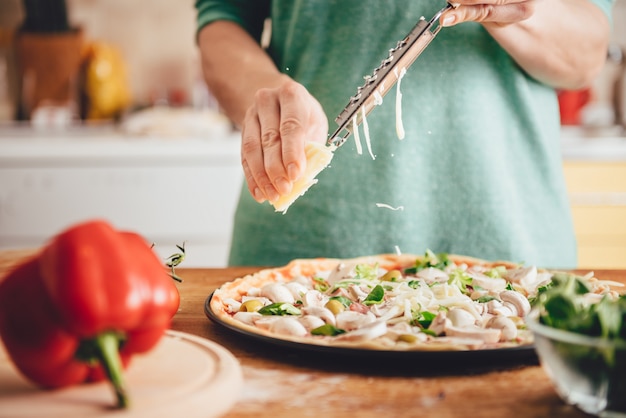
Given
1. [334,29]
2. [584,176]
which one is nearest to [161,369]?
[334,29]

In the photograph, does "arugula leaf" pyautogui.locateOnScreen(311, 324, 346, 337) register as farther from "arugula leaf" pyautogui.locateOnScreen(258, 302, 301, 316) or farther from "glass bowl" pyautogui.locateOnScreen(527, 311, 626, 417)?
"glass bowl" pyautogui.locateOnScreen(527, 311, 626, 417)

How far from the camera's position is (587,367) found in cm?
71

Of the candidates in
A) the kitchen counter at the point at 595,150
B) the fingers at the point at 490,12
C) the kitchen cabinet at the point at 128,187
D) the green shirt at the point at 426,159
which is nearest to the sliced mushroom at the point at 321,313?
the fingers at the point at 490,12

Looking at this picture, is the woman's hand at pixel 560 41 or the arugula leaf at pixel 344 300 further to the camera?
the woman's hand at pixel 560 41

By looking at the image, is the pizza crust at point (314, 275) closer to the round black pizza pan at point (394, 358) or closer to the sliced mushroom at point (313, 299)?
the round black pizza pan at point (394, 358)

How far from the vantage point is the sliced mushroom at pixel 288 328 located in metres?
0.99

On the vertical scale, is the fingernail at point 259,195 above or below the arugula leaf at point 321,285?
above

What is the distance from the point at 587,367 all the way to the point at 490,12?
2.45 ft

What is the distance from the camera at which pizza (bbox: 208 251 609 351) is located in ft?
3.11

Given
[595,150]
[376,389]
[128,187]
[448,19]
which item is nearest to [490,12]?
[448,19]

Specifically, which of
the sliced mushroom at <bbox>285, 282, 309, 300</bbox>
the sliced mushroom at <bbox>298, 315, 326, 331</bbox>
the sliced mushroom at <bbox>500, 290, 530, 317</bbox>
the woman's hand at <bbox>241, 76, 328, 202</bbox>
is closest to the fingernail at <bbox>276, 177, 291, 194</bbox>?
the woman's hand at <bbox>241, 76, 328, 202</bbox>

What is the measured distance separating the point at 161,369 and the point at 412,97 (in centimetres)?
112

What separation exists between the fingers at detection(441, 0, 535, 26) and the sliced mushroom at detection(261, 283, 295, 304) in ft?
1.62

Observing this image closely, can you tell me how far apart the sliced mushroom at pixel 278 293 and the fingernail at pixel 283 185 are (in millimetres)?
158
